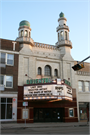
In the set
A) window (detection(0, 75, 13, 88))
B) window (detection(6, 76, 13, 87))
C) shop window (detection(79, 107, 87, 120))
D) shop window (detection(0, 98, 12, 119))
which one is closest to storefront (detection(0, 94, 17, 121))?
shop window (detection(0, 98, 12, 119))

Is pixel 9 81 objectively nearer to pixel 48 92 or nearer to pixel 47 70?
pixel 48 92

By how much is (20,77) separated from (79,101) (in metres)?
12.7

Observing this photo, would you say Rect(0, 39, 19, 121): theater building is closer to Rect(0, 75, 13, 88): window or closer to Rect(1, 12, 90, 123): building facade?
Rect(0, 75, 13, 88): window

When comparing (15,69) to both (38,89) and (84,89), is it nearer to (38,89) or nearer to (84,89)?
(38,89)

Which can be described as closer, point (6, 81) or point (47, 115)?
point (6, 81)

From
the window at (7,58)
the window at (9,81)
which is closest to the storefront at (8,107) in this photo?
the window at (9,81)

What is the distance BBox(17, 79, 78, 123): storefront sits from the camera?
24.1 meters

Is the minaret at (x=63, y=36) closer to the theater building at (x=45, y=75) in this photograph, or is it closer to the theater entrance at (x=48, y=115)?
the theater building at (x=45, y=75)

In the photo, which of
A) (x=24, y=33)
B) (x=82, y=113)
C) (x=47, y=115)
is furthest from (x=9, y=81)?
(x=82, y=113)

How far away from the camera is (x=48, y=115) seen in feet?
92.5

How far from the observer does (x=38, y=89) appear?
81.4 feet

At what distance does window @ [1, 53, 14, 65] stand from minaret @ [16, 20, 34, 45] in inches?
147

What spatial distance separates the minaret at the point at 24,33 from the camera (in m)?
29.5

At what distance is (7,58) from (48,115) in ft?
40.6
